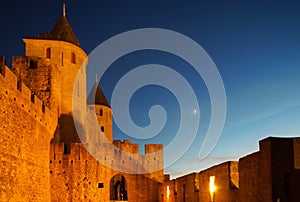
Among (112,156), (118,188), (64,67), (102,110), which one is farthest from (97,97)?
(112,156)

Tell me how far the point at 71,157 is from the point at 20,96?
6632mm

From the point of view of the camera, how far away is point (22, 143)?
14.2m

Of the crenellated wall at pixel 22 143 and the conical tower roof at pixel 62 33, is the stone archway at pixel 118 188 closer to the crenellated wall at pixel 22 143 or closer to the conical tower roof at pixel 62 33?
the conical tower roof at pixel 62 33

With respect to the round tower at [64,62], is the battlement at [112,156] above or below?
below

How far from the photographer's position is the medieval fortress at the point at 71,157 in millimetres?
8000

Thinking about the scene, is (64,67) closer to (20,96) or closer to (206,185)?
(20,96)

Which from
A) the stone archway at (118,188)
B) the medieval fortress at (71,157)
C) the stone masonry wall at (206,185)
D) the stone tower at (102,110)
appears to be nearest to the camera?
the medieval fortress at (71,157)

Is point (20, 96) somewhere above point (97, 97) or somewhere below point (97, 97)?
below

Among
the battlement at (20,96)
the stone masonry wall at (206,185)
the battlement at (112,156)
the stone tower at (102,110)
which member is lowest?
the stone masonry wall at (206,185)

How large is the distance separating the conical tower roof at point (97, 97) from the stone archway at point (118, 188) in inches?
332

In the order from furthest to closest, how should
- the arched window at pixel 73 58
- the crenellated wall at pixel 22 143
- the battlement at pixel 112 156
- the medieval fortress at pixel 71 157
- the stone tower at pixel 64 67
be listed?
the arched window at pixel 73 58
the stone tower at pixel 64 67
the battlement at pixel 112 156
the crenellated wall at pixel 22 143
the medieval fortress at pixel 71 157

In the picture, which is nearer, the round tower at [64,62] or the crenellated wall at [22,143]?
the crenellated wall at [22,143]

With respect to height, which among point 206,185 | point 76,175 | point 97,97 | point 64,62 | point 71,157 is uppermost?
point 97,97

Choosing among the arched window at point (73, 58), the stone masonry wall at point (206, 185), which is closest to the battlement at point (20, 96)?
the arched window at point (73, 58)
